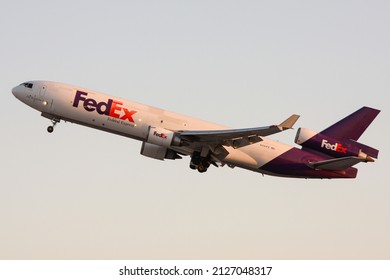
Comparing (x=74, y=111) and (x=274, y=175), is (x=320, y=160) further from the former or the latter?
(x=74, y=111)

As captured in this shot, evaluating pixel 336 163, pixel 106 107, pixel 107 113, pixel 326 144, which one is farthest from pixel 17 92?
pixel 336 163

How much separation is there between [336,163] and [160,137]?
1299 cm

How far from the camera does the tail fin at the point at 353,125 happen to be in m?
74.0

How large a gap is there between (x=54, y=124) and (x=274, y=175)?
16.7 m

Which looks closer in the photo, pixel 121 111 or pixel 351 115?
pixel 121 111

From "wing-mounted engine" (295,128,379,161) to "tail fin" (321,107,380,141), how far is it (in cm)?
46

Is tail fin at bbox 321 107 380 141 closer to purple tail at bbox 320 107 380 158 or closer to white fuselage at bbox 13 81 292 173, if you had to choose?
purple tail at bbox 320 107 380 158

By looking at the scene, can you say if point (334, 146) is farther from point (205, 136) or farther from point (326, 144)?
point (205, 136)

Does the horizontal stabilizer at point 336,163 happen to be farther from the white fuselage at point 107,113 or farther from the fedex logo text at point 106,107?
the fedex logo text at point 106,107

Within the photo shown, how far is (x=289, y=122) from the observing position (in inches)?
2549

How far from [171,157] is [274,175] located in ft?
25.7

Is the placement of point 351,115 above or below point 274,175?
above

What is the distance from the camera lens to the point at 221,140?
70.1 m

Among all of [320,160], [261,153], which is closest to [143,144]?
[261,153]
